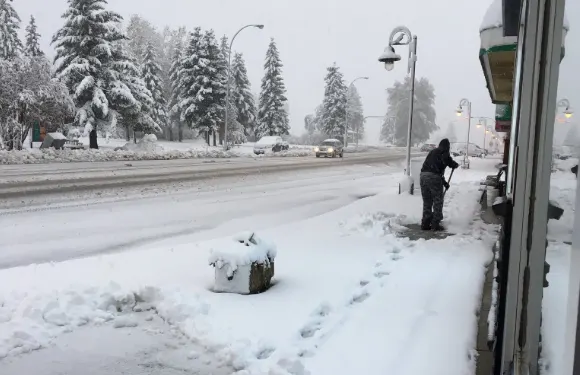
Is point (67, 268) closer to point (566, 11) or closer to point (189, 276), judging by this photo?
point (189, 276)

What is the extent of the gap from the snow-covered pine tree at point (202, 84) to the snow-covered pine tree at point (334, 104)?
21.9 m

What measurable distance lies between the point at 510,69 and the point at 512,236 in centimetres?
749

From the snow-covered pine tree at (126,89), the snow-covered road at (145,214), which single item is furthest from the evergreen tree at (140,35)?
the snow-covered road at (145,214)

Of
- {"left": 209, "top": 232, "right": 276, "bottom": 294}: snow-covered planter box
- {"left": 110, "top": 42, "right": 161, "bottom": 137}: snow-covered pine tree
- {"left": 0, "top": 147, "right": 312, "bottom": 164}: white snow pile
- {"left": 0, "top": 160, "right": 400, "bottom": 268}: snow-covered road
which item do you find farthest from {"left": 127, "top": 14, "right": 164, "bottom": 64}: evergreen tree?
{"left": 209, "top": 232, "right": 276, "bottom": 294}: snow-covered planter box

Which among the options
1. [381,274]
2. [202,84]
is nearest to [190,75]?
[202,84]

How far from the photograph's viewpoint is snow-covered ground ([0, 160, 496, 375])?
371cm

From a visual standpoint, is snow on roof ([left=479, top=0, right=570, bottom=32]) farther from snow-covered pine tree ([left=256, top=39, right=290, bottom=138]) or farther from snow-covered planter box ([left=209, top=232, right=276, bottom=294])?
snow-covered pine tree ([left=256, top=39, right=290, bottom=138])

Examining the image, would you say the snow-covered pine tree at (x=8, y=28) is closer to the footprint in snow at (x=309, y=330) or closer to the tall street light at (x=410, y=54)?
the tall street light at (x=410, y=54)

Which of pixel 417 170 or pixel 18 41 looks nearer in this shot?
pixel 417 170

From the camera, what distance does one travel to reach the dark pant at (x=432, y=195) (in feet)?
28.9

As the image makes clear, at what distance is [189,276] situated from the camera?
5.77m

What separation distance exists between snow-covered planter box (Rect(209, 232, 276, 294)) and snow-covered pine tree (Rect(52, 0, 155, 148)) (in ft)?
108

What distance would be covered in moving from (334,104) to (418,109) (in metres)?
26.8

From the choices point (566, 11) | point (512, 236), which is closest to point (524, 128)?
point (512, 236)
